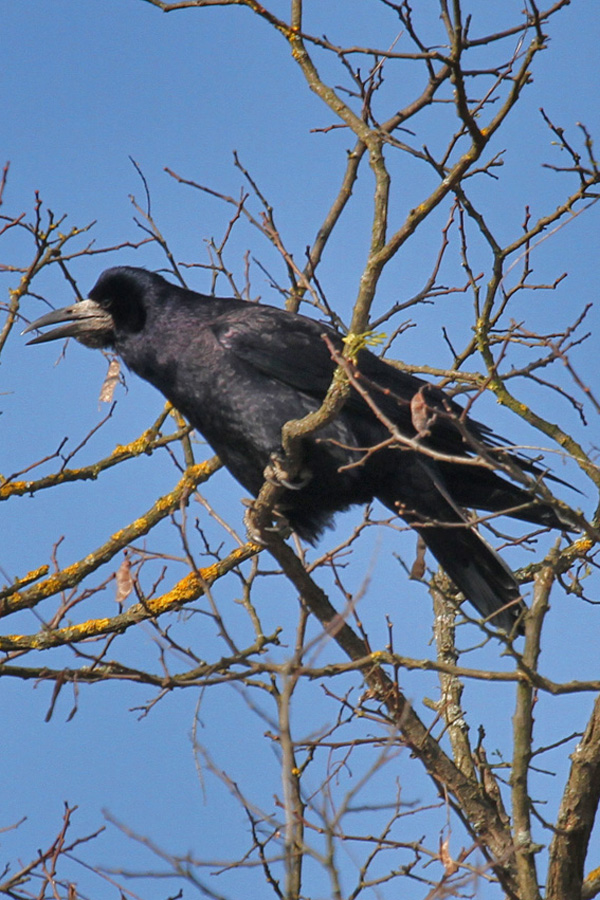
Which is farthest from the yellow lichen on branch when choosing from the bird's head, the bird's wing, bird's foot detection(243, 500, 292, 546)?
the bird's head

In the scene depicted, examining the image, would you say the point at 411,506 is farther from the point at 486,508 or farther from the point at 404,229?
the point at 404,229

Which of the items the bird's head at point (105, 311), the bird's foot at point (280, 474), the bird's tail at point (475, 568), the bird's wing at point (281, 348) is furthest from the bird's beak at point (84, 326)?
the bird's tail at point (475, 568)

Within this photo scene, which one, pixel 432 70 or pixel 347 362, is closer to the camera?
pixel 347 362

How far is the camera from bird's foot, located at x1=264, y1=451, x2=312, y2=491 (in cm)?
450

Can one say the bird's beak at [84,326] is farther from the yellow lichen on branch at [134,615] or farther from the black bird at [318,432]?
the yellow lichen on branch at [134,615]

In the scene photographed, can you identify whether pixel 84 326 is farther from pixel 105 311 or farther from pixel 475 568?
pixel 475 568

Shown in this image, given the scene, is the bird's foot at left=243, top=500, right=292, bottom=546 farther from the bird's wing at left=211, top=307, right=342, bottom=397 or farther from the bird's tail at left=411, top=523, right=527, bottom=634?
the bird's tail at left=411, top=523, right=527, bottom=634

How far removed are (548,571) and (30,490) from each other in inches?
130

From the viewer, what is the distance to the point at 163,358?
5.32 meters

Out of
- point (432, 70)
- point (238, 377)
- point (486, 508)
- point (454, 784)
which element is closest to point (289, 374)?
point (238, 377)

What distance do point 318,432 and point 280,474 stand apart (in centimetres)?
42

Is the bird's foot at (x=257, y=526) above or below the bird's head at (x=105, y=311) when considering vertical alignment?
below

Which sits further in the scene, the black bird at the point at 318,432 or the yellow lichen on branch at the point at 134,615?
the yellow lichen on branch at the point at 134,615

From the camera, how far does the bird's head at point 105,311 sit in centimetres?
575
